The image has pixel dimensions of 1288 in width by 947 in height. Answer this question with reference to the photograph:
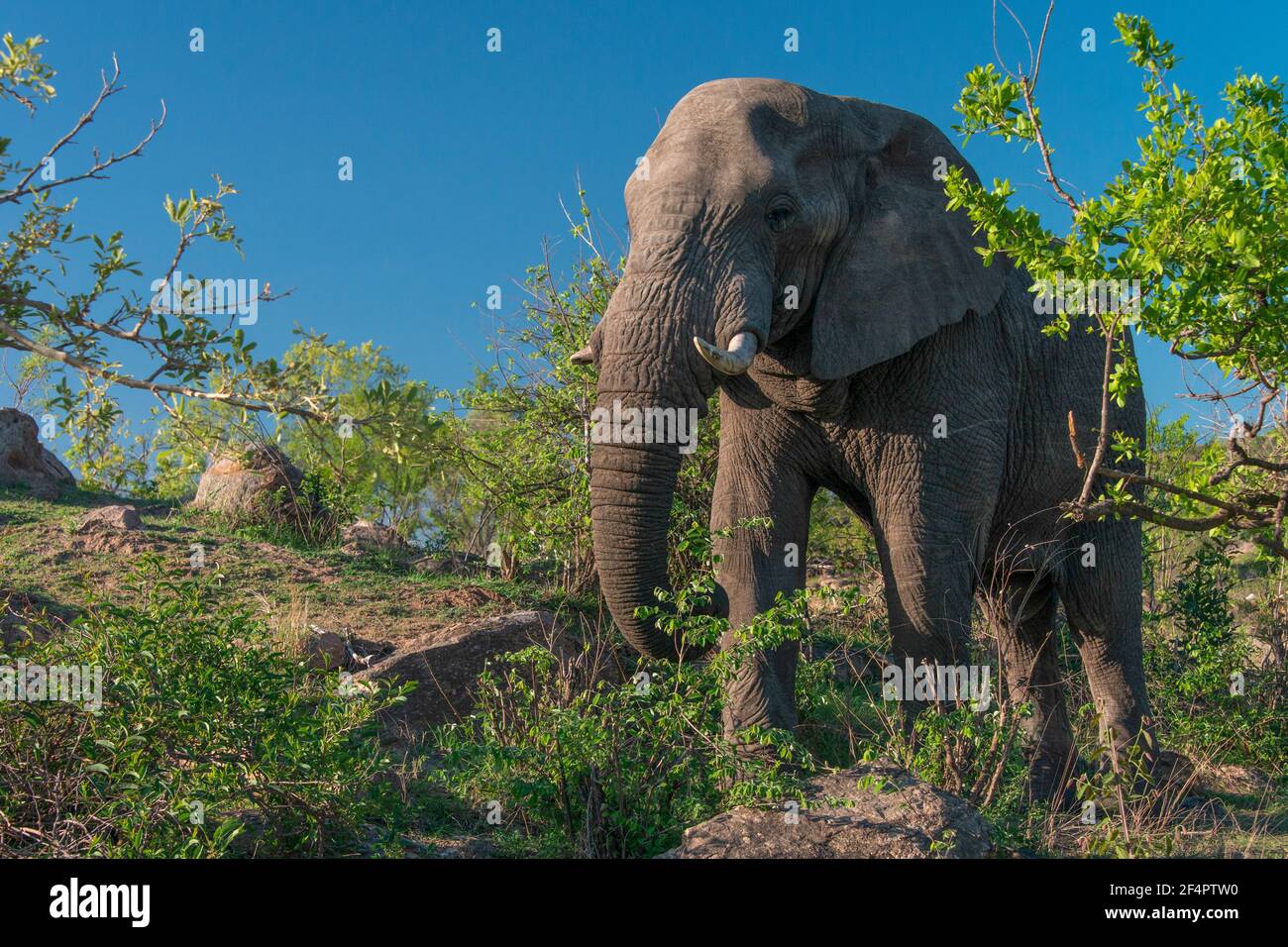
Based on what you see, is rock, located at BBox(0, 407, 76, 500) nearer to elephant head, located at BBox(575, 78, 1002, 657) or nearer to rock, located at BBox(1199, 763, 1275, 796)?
elephant head, located at BBox(575, 78, 1002, 657)

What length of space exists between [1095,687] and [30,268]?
8436mm

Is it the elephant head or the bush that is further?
the elephant head

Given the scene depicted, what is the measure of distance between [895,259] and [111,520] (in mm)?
9409

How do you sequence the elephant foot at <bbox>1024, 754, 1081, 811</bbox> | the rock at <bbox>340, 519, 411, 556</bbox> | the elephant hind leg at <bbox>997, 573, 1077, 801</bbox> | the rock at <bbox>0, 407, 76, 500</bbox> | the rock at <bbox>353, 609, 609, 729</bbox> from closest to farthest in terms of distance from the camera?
the rock at <bbox>353, 609, 609, 729</bbox>
the elephant foot at <bbox>1024, 754, 1081, 811</bbox>
the elephant hind leg at <bbox>997, 573, 1077, 801</bbox>
the rock at <bbox>340, 519, 411, 556</bbox>
the rock at <bbox>0, 407, 76, 500</bbox>

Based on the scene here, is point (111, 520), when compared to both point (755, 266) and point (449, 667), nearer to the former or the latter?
point (449, 667)

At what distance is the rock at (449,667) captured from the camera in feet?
31.2

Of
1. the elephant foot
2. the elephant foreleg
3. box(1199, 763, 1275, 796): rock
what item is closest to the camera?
the elephant foreleg

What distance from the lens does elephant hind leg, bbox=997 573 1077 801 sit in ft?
34.3

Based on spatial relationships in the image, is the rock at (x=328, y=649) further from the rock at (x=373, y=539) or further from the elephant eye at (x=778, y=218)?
the elephant eye at (x=778, y=218)

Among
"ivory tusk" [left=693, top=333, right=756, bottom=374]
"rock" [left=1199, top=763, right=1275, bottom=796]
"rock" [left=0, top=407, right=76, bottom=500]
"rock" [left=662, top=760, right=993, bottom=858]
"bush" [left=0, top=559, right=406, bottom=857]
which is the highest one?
"rock" [left=0, top=407, right=76, bottom=500]

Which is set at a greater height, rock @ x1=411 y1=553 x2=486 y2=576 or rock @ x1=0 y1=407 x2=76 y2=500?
rock @ x1=0 y1=407 x2=76 y2=500

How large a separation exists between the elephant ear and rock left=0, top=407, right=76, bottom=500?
474 inches

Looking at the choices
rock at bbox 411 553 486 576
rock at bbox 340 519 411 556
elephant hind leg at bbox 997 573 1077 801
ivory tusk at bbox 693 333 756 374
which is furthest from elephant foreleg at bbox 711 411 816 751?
rock at bbox 340 519 411 556

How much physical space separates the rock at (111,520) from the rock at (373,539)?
7.47 ft
